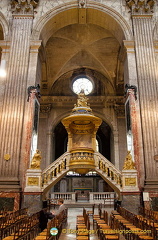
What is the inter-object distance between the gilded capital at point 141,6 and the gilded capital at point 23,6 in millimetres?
5186

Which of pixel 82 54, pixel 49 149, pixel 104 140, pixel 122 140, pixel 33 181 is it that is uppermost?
pixel 82 54

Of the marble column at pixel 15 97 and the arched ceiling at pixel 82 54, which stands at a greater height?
the arched ceiling at pixel 82 54

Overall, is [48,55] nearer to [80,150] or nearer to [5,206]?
[80,150]

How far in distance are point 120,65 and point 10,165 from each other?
41.5ft

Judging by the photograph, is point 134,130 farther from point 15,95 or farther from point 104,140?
point 104,140

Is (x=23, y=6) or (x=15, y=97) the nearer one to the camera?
(x=15, y=97)

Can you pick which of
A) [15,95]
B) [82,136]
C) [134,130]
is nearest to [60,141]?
[82,136]

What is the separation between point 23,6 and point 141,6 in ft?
20.7

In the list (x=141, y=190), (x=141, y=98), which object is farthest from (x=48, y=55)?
(x=141, y=190)

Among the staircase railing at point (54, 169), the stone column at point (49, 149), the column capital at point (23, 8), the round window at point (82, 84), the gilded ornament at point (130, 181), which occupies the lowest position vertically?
the gilded ornament at point (130, 181)

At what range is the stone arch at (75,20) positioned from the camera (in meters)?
12.0

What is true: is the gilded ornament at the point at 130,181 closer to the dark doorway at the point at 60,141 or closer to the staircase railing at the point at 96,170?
the staircase railing at the point at 96,170

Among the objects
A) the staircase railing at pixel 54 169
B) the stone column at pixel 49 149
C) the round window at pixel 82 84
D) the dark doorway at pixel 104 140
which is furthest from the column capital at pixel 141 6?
the dark doorway at pixel 104 140

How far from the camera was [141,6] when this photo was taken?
12.2m
